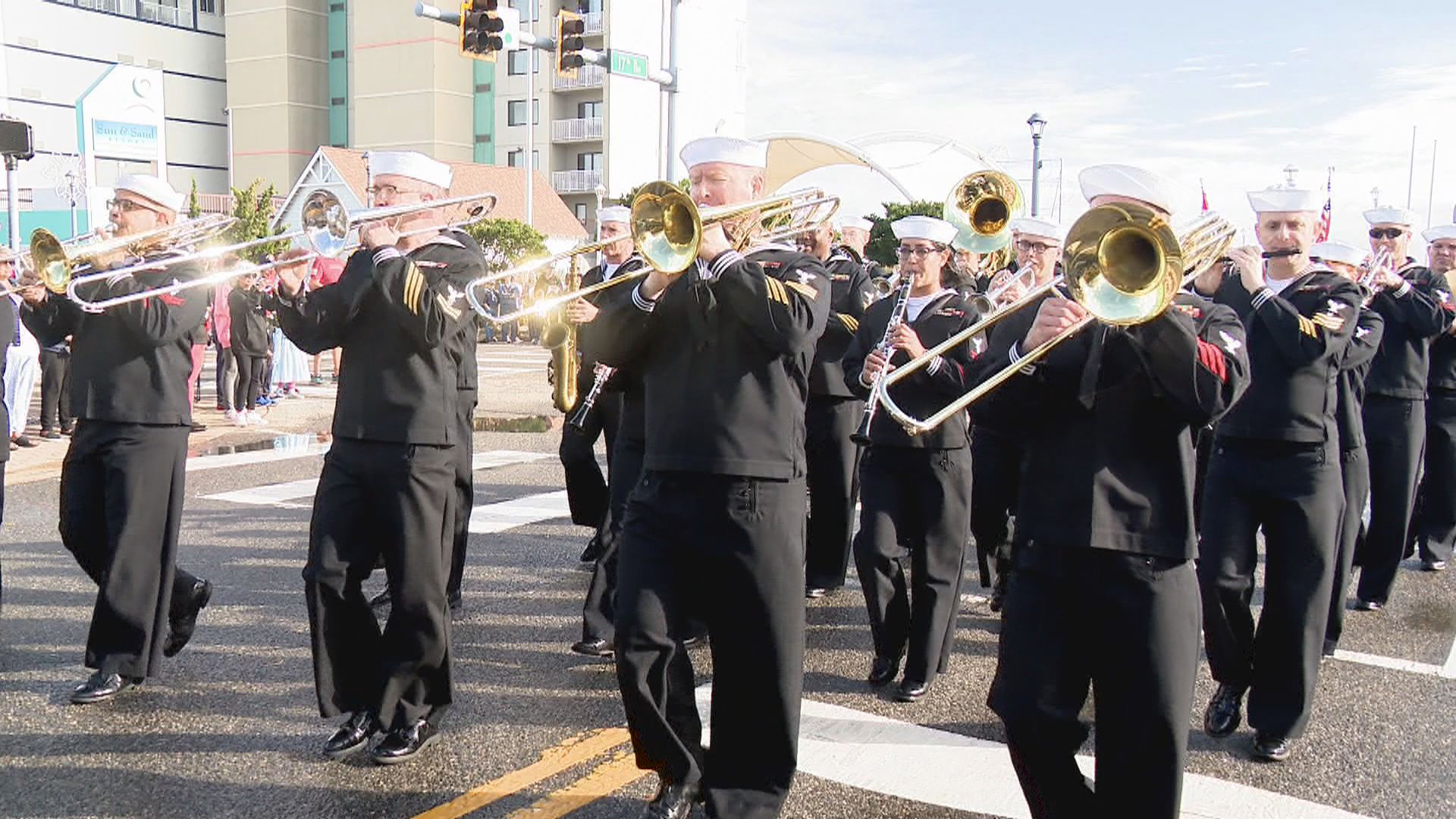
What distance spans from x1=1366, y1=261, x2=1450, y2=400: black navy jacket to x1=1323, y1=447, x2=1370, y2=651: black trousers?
1.92 metres

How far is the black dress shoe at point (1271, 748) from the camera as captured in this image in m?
4.81

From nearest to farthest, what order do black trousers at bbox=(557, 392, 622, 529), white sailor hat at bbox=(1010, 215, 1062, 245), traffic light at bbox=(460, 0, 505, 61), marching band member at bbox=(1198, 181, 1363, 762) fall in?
marching band member at bbox=(1198, 181, 1363, 762) → white sailor hat at bbox=(1010, 215, 1062, 245) → black trousers at bbox=(557, 392, 622, 529) → traffic light at bbox=(460, 0, 505, 61)

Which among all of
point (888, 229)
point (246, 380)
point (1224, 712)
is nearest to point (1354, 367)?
point (1224, 712)

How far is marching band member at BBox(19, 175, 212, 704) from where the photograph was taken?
5.19 m

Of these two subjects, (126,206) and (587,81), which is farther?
(587,81)

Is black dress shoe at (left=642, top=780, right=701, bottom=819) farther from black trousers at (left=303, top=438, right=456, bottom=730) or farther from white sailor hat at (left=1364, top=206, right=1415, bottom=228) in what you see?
white sailor hat at (left=1364, top=206, right=1415, bottom=228)

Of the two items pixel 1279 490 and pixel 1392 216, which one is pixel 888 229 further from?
pixel 1279 490

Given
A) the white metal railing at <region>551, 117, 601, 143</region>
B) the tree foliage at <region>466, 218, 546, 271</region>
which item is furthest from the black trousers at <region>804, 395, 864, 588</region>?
the white metal railing at <region>551, 117, 601, 143</region>

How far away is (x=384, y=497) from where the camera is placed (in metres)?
4.59

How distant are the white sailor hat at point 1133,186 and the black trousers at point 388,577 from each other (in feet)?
8.24

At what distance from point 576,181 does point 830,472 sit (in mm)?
61829

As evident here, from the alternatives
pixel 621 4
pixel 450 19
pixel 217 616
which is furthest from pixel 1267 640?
pixel 621 4

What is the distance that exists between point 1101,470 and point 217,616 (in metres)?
4.85

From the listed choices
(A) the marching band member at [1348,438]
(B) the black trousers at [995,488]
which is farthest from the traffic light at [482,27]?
(A) the marching band member at [1348,438]
